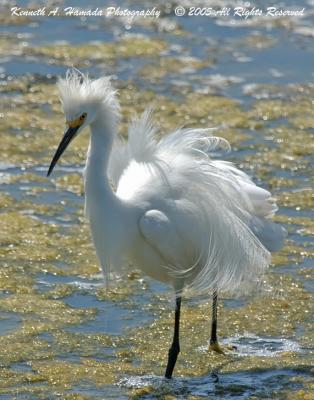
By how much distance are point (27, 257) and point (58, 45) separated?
4.12m

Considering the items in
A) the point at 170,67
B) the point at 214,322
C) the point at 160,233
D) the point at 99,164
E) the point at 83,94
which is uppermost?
the point at 83,94

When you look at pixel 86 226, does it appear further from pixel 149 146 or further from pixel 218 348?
pixel 218 348

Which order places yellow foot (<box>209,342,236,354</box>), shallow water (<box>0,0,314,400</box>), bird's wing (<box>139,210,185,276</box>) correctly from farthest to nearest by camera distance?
1. yellow foot (<box>209,342,236,354</box>)
2. shallow water (<box>0,0,314,400</box>)
3. bird's wing (<box>139,210,185,276</box>)

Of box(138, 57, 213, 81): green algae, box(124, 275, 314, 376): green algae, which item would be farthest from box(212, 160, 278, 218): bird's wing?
box(138, 57, 213, 81): green algae

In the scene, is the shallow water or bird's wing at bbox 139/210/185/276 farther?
the shallow water

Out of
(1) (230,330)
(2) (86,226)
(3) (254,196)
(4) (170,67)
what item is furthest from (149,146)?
(4) (170,67)

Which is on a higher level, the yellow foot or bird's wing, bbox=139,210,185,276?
bird's wing, bbox=139,210,185,276

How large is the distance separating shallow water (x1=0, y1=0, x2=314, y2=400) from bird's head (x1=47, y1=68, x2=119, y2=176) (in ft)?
3.09

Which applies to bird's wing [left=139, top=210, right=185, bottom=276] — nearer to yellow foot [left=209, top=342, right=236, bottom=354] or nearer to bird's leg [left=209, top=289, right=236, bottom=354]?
bird's leg [left=209, top=289, right=236, bottom=354]

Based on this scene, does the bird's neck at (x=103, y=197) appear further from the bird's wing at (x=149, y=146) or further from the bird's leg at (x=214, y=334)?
the bird's leg at (x=214, y=334)

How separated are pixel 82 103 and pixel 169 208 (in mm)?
599

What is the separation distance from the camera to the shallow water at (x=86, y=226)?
4789mm

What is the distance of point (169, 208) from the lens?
4.71m

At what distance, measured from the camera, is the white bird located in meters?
4.64
